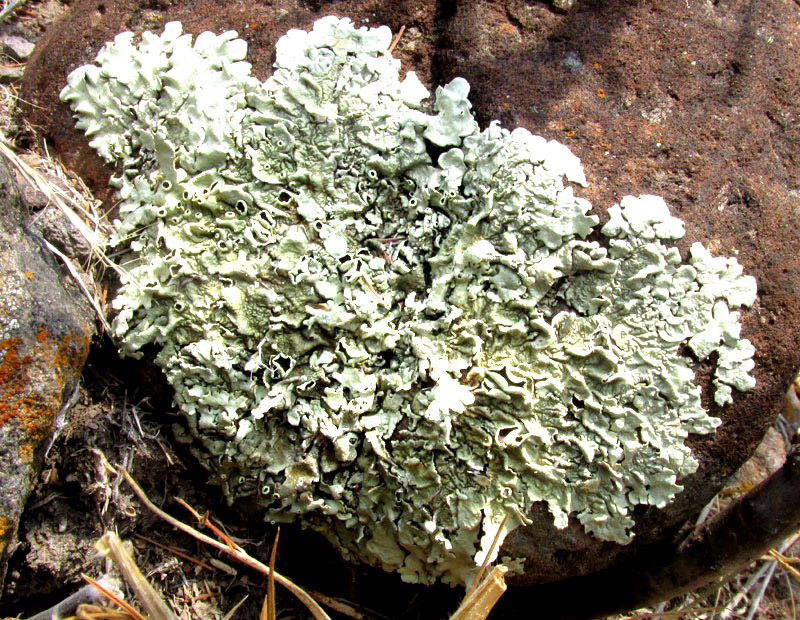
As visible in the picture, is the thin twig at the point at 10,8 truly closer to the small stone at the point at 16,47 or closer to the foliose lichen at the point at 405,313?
the small stone at the point at 16,47

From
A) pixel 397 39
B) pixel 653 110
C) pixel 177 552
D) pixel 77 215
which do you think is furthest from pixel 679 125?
pixel 177 552

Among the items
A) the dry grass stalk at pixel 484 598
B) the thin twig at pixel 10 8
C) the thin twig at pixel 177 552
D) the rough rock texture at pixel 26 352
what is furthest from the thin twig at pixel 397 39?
the thin twig at pixel 177 552

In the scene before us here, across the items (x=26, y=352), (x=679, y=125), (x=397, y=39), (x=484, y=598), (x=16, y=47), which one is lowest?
(x=484, y=598)

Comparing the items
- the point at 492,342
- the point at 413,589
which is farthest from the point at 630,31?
the point at 413,589

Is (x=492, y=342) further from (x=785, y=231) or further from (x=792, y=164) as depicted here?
(x=792, y=164)

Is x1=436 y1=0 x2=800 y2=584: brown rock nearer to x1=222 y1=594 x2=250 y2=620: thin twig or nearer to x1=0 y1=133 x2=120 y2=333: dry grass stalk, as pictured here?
x1=222 y1=594 x2=250 y2=620: thin twig

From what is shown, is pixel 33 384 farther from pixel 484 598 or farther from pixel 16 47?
pixel 16 47

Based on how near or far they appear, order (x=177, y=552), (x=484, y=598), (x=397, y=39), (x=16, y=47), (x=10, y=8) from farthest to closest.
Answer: (x=16, y=47) < (x=10, y=8) < (x=397, y=39) < (x=177, y=552) < (x=484, y=598)
